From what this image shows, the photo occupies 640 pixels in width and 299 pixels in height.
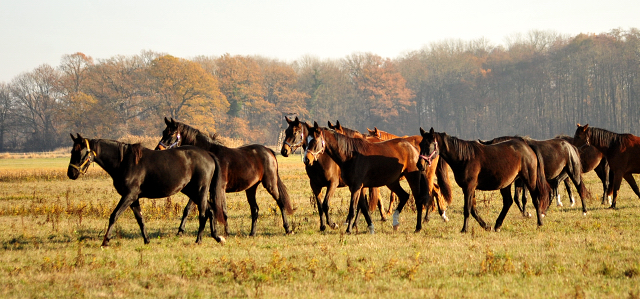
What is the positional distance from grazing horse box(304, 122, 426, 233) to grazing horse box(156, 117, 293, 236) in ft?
3.41

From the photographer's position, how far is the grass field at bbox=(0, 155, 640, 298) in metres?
6.26

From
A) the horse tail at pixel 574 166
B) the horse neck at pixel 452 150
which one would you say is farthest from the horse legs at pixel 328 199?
the horse tail at pixel 574 166

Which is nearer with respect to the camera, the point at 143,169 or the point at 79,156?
the point at 79,156

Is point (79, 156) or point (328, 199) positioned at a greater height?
point (79, 156)

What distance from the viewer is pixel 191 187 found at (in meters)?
9.48

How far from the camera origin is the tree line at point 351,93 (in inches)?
2756

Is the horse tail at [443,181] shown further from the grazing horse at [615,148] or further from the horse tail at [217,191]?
the horse tail at [217,191]

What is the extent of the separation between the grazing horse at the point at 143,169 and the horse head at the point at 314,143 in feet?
5.85

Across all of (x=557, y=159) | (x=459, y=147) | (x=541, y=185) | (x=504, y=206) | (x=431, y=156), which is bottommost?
(x=504, y=206)

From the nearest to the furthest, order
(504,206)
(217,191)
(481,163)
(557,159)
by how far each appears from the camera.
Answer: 1. (217,191)
2. (481,163)
3. (504,206)
4. (557,159)

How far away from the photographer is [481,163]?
10234 mm

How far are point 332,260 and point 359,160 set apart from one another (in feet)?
10.8

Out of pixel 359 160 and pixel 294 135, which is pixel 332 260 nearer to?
pixel 359 160

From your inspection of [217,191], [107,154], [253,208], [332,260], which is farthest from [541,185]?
[107,154]
